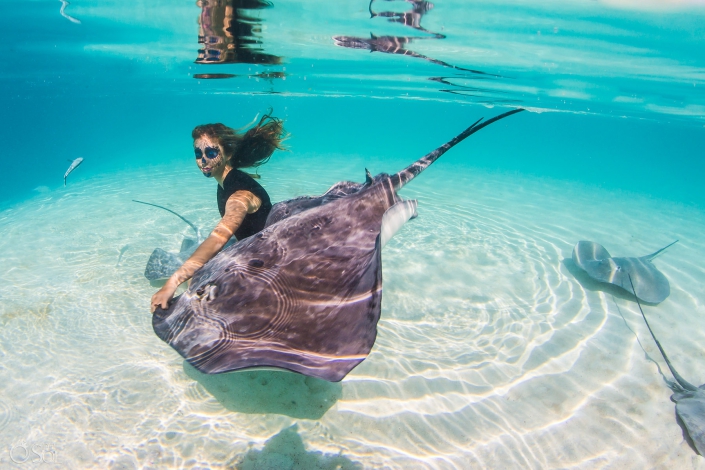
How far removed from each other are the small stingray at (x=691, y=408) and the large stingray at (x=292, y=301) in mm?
3537

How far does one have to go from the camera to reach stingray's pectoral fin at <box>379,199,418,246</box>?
3.06 m

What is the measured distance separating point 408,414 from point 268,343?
2203 millimetres

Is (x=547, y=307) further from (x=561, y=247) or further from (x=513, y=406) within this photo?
(x=561, y=247)

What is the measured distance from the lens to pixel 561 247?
8844mm

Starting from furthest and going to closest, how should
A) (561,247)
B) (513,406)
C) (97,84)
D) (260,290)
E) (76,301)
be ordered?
(97,84)
(561,247)
(76,301)
(513,406)
(260,290)

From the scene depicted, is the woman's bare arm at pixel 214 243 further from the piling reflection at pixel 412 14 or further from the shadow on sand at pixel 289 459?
the piling reflection at pixel 412 14

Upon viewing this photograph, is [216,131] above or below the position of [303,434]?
above

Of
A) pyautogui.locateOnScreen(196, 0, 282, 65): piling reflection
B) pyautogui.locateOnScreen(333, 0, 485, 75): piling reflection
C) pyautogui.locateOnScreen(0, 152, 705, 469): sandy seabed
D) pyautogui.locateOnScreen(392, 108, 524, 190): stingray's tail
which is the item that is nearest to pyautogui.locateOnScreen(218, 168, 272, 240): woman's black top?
pyautogui.locateOnScreen(392, 108, 524, 190): stingray's tail

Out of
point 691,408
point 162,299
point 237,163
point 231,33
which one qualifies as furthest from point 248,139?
point 231,33

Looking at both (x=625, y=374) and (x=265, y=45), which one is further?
(x=265, y=45)

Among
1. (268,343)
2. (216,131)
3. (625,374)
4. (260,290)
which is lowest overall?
(625,374)

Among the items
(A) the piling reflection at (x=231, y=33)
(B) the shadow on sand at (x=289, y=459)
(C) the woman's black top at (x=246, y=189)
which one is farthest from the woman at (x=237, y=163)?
(A) the piling reflection at (x=231, y=33)

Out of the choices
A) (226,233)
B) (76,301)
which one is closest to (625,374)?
(226,233)

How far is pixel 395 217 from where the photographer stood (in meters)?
3.26
